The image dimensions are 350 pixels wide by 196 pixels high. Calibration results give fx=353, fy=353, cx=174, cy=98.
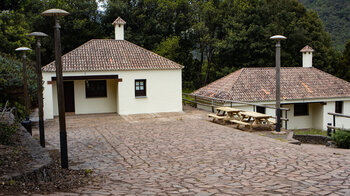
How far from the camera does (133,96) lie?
20188 millimetres

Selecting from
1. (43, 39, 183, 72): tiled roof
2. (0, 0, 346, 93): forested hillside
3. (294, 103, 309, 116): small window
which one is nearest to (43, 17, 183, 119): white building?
(43, 39, 183, 72): tiled roof

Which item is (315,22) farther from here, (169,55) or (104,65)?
(104,65)

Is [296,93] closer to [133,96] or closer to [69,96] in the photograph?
[133,96]

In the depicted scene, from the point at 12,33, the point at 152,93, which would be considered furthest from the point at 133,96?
the point at 12,33

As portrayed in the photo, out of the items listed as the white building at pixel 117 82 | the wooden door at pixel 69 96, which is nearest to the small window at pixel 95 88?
the white building at pixel 117 82

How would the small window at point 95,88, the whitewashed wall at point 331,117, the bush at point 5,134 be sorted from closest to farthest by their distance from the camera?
1. the bush at point 5,134
2. the small window at point 95,88
3. the whitewashed wall at point 331,117

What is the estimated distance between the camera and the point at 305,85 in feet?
84.1

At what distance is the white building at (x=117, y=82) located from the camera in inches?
778

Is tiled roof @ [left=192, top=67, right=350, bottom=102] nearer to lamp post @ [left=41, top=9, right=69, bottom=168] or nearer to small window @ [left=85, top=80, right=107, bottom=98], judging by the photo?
small window @ [left=85, top=80, right=107, bottom=98]

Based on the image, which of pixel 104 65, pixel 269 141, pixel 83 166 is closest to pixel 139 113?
pixel 104 65

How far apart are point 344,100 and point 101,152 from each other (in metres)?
21.1

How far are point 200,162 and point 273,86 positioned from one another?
17.9 meters

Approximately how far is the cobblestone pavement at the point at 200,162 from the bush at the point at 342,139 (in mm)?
2042

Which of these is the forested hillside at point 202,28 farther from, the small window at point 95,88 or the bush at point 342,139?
the bush at point 342,139
